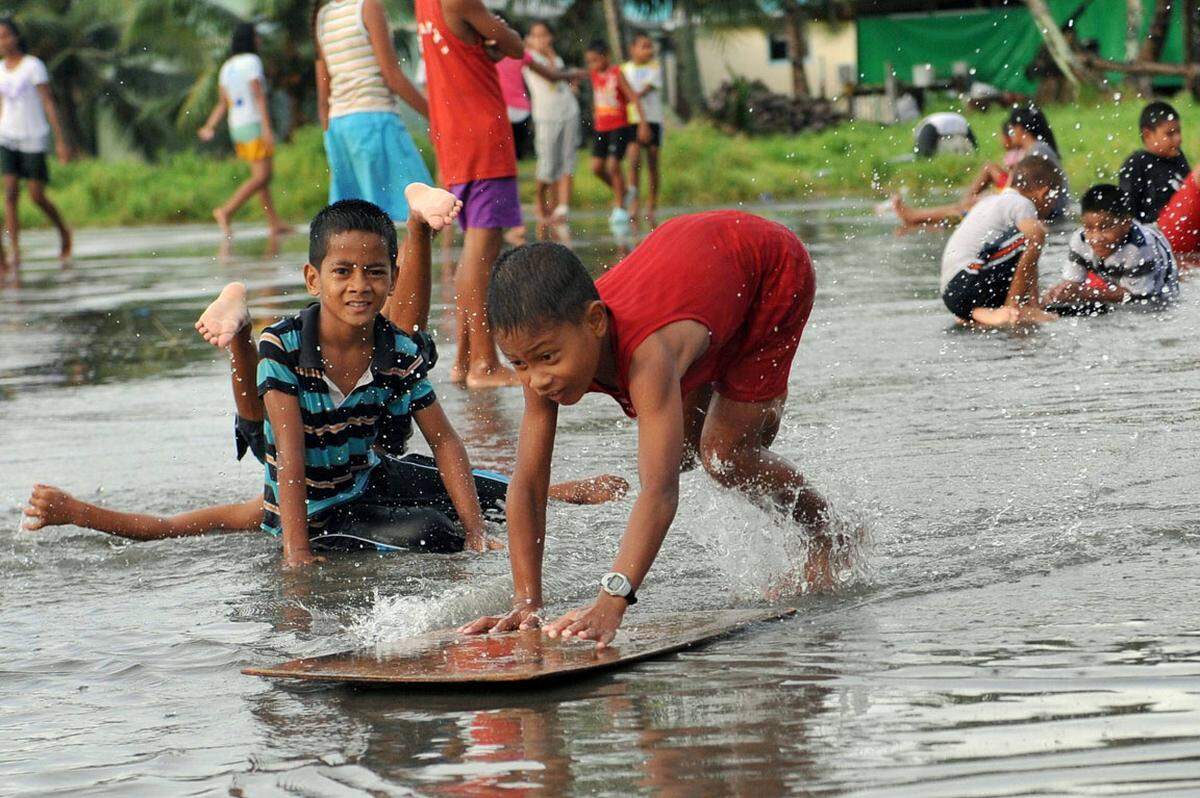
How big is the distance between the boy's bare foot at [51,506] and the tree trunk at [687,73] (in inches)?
1201

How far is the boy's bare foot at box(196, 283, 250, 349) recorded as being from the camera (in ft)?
15.1

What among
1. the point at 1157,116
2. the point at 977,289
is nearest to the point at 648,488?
the point at 977,289

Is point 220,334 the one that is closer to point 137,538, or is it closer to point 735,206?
point 137,538

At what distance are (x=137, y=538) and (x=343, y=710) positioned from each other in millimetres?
1982

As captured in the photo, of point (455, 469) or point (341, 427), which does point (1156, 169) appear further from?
point (341, 427)

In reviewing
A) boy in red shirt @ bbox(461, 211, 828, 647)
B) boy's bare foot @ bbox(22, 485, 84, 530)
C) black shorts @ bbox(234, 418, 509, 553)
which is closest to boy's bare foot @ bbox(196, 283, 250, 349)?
black shorts @ bbox(234, 418, 509, 553)

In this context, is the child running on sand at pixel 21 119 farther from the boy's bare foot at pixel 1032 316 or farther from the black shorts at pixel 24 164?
the boy's bare foot at pixel 1032 316

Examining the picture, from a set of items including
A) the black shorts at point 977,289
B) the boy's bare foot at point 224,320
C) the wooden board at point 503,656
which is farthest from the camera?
the black shorts at point 977,289

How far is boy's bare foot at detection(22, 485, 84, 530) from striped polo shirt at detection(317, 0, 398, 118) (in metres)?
3.43

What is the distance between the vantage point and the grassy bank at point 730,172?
18234 millimetres

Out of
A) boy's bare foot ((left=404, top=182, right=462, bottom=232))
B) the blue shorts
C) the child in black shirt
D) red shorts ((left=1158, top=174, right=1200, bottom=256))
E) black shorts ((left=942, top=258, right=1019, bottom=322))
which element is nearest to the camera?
boy's bare foot ((left=404, top=182, right=462, bottom=232))

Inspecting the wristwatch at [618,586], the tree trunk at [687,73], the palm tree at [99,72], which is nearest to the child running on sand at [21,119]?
the wristwatch at [618,586]

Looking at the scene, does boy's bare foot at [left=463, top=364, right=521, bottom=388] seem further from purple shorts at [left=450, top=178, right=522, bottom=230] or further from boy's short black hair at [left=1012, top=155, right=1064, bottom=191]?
boy's short black hair at [left=1012, top=155, right=1064, bottom=191]

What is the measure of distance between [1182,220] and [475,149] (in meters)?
Answer: 4.99
